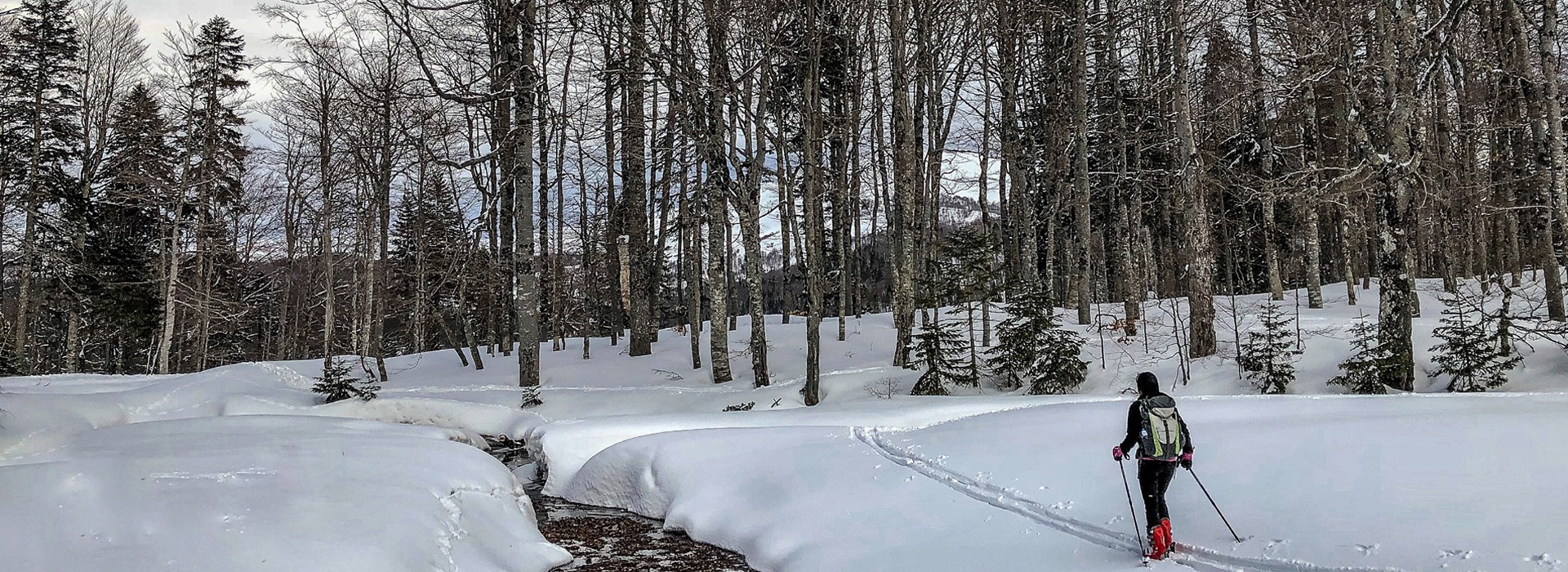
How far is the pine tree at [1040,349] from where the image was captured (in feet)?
50.2

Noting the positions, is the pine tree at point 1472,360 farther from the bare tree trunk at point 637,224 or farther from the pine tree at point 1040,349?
the bare tree trunk at point 637,224

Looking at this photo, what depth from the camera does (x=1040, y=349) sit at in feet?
52.1

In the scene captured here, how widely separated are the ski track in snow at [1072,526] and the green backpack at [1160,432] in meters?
0.68

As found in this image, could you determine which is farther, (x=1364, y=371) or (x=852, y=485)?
(x=1364, y=371)

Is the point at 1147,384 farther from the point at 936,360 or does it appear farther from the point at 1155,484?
the point at 936,360

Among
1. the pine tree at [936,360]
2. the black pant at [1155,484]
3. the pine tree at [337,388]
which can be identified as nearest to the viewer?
the black pant at [1155,484]

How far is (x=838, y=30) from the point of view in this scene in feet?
58.2

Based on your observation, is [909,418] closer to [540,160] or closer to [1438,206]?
[540,160]

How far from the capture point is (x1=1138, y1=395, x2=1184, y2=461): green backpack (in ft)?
20.4

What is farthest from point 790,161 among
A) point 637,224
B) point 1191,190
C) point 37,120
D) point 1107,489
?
point 37,120

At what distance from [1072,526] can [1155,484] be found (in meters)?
0.93

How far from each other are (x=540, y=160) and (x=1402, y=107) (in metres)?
19.2

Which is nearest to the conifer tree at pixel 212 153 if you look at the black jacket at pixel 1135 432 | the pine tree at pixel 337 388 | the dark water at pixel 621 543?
the pine tree at pixel 337 388

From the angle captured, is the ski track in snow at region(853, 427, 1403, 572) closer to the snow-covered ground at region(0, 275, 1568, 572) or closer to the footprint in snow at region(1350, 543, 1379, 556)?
the snow-covered ground at region(0, 275, 1568, 572)
